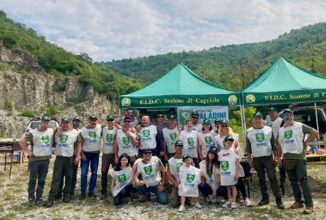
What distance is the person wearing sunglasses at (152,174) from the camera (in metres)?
6.53

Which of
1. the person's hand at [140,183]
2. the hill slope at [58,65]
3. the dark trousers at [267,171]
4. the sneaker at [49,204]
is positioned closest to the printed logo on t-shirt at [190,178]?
the person's hand at [140,183]

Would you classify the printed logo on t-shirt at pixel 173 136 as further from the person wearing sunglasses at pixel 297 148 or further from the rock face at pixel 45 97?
the rock face at pixel 45 97

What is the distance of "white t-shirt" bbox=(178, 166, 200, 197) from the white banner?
6.93 feet

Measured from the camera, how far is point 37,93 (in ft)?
218

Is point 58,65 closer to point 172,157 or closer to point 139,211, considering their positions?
point 172,157

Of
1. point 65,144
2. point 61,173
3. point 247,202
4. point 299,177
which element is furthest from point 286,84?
point 61,173

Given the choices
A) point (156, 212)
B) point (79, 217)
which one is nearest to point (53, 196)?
point (79, 217)

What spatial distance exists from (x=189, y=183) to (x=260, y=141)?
5.23ft

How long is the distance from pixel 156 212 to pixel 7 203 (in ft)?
11.3

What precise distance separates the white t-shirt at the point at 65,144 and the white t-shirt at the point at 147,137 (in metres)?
1.49

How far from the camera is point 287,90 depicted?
7711 mm

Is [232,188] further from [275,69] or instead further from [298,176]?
[275,69]

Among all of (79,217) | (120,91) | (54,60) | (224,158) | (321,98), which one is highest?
(54,60)

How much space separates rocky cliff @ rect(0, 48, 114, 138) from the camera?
204 feet
